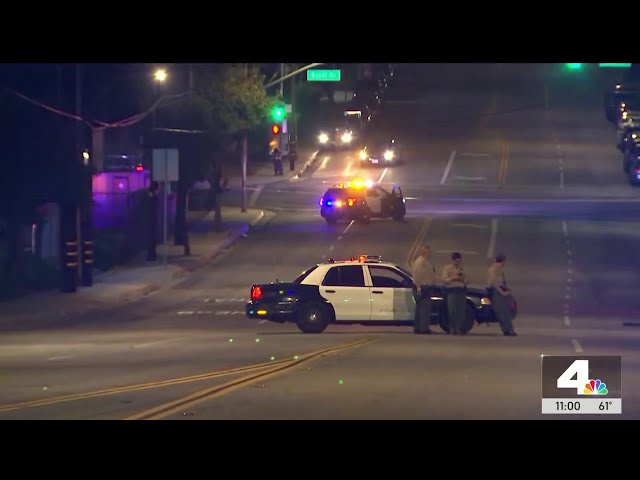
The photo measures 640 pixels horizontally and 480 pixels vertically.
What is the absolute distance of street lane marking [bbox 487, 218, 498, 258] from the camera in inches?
1689

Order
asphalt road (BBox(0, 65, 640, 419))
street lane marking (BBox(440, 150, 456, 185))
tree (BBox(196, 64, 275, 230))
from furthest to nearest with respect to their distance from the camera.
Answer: street lane marking (BBox(440, 150, 456, 185))
tree (BBox(196, 64, 275, 230))
asphalt road (BBox(0, 65, 640, 419))

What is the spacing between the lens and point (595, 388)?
14820 mm

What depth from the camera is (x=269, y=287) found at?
2594 cm

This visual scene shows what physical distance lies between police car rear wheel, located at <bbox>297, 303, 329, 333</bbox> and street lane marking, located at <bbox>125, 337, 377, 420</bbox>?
4658 millimetres

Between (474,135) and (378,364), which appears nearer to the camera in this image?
(378,364)

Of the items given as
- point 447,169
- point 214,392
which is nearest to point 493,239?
point 447,169

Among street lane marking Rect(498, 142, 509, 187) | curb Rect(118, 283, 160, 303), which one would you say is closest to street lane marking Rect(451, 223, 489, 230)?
curb Rect(118, 283, 160, 303)

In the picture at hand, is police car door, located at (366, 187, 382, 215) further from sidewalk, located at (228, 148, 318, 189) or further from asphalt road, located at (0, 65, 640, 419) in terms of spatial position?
sidewalk, located at (228, 148, 318, 189)

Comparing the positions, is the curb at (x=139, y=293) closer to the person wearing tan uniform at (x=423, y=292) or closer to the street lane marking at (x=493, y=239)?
the person wearing tan uniform at (x=423, y=292)

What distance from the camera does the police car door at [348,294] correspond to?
26078mm

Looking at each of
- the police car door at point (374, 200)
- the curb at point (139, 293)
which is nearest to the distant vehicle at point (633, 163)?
the police car door at point (374, 200)
